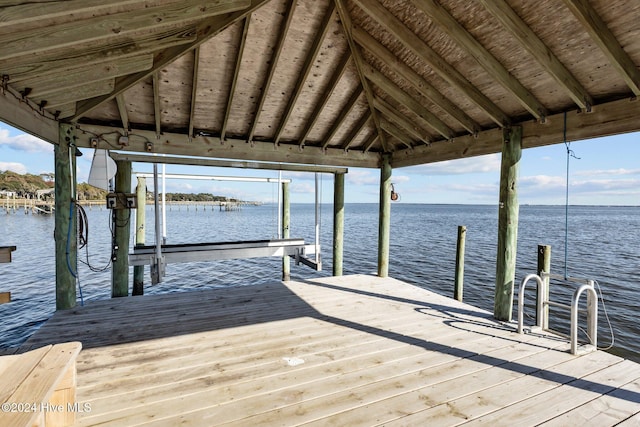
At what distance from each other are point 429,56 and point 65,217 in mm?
5723

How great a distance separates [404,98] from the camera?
5195mm

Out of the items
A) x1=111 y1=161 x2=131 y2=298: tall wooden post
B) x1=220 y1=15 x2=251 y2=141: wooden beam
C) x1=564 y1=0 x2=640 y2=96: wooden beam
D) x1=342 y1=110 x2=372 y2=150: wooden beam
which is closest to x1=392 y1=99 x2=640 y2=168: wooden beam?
x1=564 y1=0 x2=640 y2=96: wooden beam

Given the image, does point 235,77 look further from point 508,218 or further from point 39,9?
point 508,218

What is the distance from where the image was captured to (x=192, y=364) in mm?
3420

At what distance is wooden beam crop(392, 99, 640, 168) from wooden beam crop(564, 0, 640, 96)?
317 mm

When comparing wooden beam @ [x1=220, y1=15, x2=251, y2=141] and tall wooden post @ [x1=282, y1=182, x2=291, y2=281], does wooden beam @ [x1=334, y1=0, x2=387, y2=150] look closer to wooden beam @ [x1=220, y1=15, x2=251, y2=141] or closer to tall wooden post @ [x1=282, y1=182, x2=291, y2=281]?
wooden beam @ [x1=220, y1=15, x2=251, y2=141]

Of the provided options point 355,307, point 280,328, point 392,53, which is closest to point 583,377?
point 355,307

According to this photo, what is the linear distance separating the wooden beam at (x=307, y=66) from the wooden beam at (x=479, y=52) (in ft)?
3.68

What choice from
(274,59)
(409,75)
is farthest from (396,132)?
(274,59)

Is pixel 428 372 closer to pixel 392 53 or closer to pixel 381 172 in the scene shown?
pixel 392 53

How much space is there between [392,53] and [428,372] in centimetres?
412

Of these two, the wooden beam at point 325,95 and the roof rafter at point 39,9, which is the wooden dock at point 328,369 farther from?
the wooden beam at point 325,95

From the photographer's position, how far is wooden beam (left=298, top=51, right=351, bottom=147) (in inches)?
188

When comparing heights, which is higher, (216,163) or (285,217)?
(216,163)
